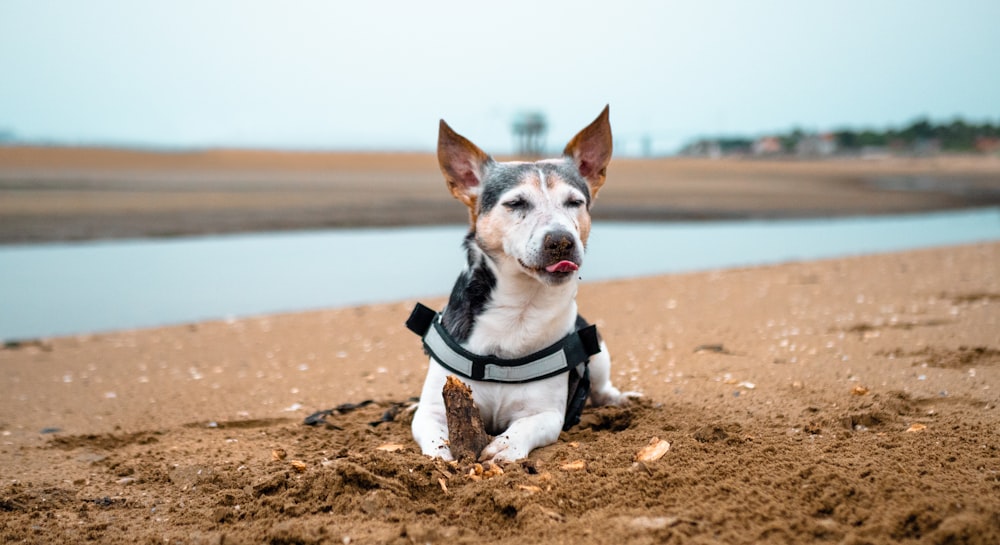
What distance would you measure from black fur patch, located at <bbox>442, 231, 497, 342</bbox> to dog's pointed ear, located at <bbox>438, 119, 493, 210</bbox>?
328mm

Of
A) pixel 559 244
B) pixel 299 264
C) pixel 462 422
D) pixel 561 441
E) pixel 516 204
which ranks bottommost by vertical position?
pixel 299 264

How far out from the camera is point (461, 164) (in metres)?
5.04

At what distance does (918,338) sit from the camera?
23.1 ft

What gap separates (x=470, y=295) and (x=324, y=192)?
2368cm

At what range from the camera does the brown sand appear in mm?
3422

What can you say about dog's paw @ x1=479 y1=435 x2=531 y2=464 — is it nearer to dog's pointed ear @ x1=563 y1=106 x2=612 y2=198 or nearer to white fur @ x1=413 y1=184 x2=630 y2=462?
white fur @ x1=413 y1=184 x2=630 y2=462

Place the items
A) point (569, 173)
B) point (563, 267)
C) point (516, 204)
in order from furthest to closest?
point (569, 173), point (516, 204), point (563, 267)

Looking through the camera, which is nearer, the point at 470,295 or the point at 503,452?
the point at 503,452

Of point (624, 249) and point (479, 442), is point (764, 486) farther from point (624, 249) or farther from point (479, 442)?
point (624, 249)

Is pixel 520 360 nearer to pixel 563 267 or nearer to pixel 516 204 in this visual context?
pixel 563 267

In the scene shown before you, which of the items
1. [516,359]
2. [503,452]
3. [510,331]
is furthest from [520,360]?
[503,452]

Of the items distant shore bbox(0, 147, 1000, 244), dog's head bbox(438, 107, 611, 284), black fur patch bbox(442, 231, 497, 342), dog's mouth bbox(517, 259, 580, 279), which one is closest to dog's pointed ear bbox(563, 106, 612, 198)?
dog's head bbox(438, 107, 611, 284)

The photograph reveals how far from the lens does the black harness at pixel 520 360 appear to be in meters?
4.57

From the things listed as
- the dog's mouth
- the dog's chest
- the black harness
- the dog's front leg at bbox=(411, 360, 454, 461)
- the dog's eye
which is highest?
the dog's eye
